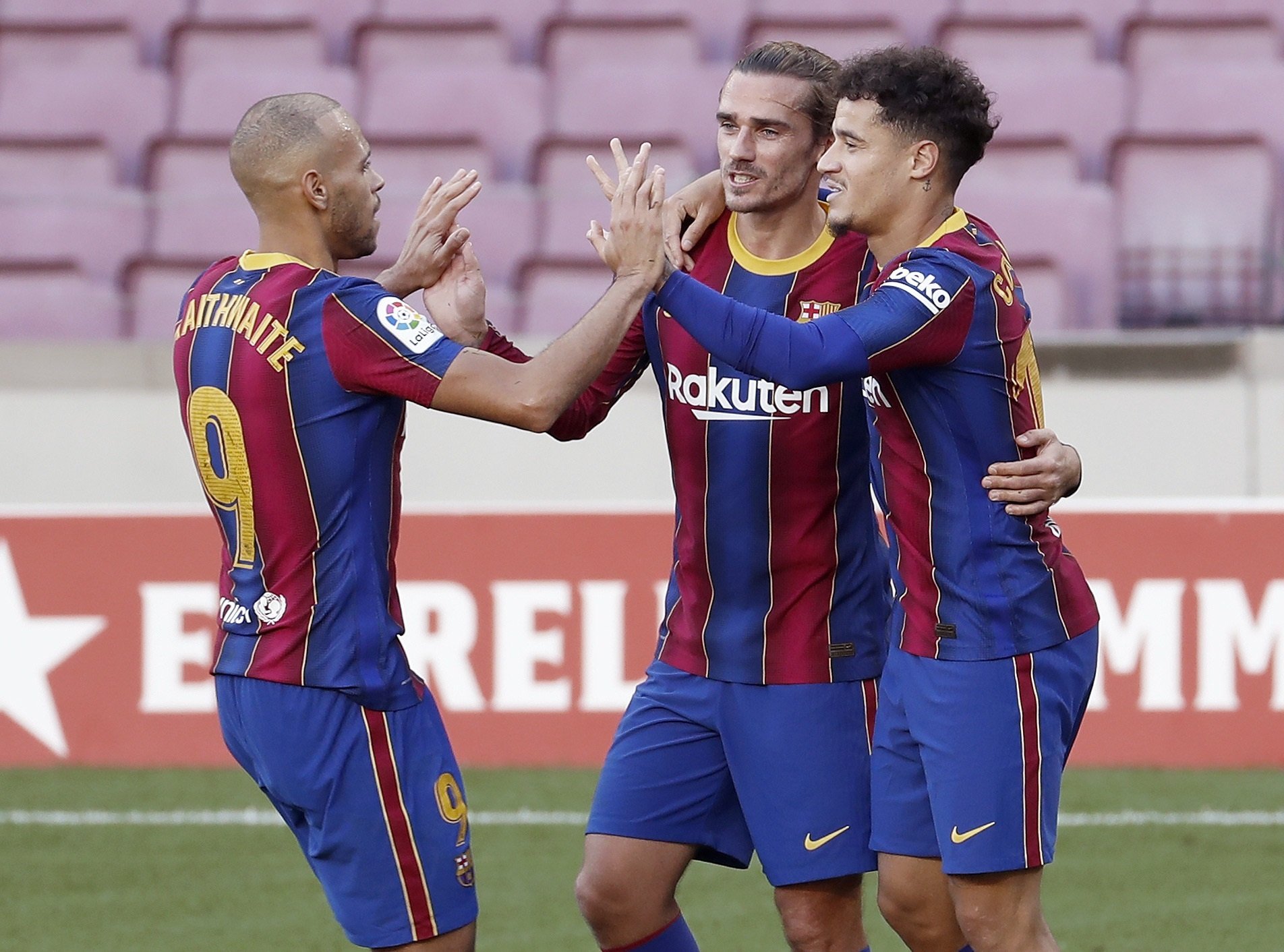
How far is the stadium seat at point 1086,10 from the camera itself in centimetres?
1062

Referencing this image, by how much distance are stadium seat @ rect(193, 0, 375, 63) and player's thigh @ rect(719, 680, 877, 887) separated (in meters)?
7.93

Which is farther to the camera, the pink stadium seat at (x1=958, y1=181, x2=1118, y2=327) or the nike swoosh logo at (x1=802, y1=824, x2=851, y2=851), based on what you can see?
the pink stadium seat at (x1=958, y1=181, x2=1118, y2=327)

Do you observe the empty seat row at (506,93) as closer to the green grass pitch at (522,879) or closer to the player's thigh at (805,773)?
the green grass pitch at (522,879)

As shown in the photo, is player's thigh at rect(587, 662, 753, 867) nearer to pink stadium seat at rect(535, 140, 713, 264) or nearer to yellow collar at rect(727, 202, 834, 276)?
yellow collar at rect(727, 202, 834, 276)

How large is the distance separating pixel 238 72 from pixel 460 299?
703 cm

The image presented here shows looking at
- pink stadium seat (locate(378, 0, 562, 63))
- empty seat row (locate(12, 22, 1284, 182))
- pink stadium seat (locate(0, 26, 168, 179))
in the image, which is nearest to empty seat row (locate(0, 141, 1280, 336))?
empty seat row (locate(12, 22, 1284, 182))

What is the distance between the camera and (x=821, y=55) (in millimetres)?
4000

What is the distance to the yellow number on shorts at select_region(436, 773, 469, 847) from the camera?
3475 mm

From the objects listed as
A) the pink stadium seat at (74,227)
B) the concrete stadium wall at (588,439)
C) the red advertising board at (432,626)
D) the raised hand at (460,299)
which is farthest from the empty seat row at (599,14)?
the raised hand at (460,299)

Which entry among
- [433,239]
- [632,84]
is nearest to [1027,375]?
[433,239]

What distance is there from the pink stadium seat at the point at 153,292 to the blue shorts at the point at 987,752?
6136 mm

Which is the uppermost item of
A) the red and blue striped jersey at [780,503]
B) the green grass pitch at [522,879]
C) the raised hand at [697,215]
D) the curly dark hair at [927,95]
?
the curly dark hair at [927,95]

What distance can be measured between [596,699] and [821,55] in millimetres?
3767

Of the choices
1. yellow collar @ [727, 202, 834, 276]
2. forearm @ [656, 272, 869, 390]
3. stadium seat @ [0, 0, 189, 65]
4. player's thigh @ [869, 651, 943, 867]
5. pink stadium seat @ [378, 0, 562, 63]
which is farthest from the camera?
stadium seat @ [0, 0, 189, 65]
